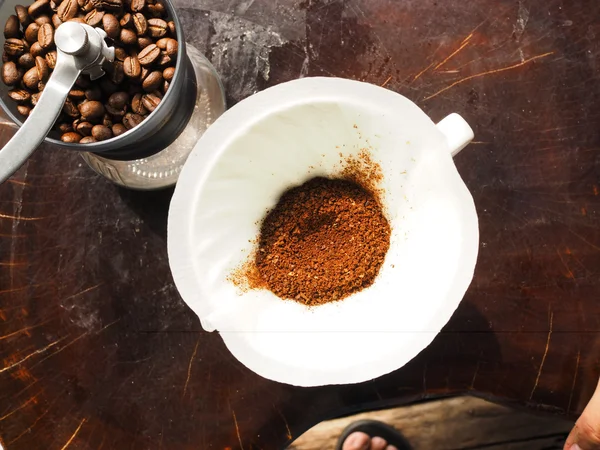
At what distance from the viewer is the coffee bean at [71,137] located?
762mm

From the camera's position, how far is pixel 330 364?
2.64 feet

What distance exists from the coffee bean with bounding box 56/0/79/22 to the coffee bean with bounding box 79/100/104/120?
0.43ft

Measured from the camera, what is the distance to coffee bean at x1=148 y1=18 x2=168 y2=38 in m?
0.78

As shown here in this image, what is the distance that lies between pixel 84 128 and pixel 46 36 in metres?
0.14

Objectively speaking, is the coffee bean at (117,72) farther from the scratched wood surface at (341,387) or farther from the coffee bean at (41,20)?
the scratched wood surface at (341,387)

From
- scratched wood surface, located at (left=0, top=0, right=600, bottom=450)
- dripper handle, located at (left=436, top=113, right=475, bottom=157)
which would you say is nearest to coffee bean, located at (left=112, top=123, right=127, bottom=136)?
scratched wood surface, located at (left=0, top=0, right=600, bottom=450)

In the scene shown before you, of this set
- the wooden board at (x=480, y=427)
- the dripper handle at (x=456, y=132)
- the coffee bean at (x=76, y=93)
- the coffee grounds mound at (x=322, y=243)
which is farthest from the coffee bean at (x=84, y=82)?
the wooden board at (x=480, y=427)

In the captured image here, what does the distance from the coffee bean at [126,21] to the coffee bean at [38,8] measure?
11 centimetres

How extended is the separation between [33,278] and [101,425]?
310 millimetres

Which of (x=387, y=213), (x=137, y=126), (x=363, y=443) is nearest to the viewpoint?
(x=137, y=126)

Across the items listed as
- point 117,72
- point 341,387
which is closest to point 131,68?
point 117,72

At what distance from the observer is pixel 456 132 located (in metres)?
0.75

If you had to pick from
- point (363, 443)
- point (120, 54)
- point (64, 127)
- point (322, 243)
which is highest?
point (120, 54)

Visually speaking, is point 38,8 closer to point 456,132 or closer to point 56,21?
point 56,21
